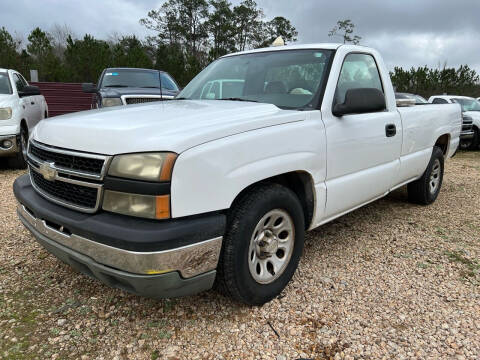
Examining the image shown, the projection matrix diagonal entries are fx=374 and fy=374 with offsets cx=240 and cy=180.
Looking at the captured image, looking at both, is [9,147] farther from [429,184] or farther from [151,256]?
[429,184]

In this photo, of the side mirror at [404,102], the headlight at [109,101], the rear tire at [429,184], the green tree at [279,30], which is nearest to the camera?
the side mirror at [404,102]

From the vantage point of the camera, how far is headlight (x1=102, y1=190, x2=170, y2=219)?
5.99 ft

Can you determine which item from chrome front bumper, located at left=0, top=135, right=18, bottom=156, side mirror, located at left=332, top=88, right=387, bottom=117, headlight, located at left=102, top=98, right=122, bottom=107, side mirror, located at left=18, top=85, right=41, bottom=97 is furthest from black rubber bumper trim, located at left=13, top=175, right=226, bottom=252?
side mirror, located at left=18, top=85, right=41, bottom=97

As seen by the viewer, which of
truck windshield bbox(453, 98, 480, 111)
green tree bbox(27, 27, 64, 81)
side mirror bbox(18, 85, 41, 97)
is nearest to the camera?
side mirror bbox(18, 85, 41, 97)

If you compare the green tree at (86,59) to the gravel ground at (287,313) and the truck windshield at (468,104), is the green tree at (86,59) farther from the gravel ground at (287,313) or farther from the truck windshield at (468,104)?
the gravel ground at (287,313)

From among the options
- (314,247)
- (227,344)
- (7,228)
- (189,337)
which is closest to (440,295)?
(314,247)

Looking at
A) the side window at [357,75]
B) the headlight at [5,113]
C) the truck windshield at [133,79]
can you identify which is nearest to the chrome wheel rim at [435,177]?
the side window at [357,75]

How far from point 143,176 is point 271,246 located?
1.01m

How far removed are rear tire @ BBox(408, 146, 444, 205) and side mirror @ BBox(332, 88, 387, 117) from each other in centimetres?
221

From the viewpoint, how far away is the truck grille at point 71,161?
1954 mm

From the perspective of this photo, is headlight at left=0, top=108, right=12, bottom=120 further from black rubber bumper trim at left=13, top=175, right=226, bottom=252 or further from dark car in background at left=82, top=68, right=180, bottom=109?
black rubber bumper trim at left=13, top=175, right=226, bottom=252

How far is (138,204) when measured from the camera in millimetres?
1857

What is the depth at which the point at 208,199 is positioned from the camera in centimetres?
195

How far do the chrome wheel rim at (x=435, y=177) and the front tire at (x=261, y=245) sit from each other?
305 centimetres
